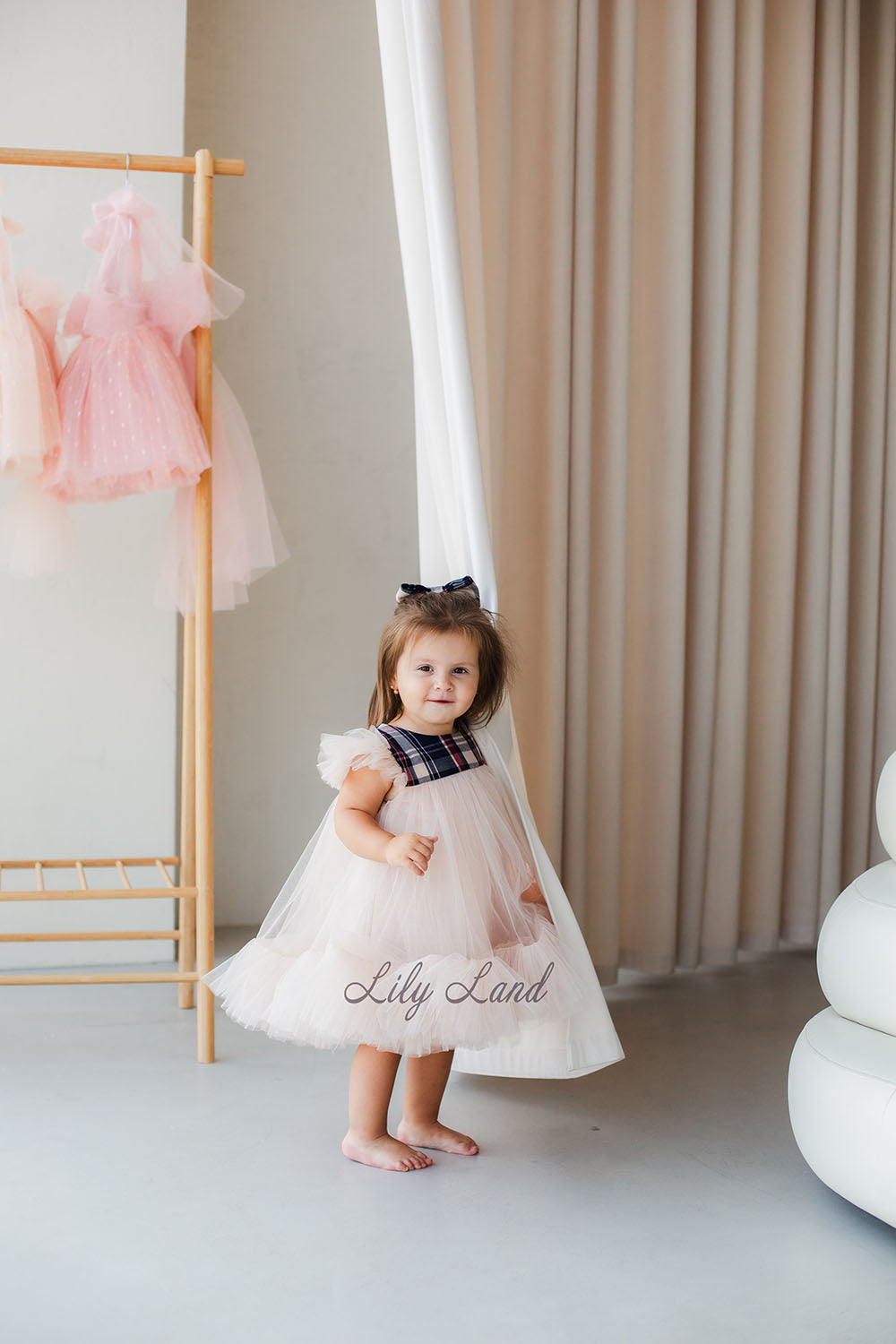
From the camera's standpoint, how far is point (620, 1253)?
A: 4.46 feet

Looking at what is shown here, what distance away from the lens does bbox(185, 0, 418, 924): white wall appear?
263cm

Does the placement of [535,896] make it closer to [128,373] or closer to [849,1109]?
[849,1109]

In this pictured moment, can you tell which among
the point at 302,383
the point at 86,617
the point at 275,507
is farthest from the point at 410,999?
the point at 302,383

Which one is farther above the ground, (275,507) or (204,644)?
(275,507)

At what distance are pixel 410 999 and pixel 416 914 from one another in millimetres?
108

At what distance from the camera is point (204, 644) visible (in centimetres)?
193

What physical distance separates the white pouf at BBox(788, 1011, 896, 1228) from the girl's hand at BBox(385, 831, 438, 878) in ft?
1.79

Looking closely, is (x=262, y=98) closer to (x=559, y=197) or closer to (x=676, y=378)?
(x=559, y=197)

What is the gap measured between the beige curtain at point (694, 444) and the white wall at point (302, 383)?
612 mm

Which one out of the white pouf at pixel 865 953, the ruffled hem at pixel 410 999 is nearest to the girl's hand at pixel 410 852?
the ruffled hem at pixel 410 999

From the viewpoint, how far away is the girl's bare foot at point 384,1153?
156 cm

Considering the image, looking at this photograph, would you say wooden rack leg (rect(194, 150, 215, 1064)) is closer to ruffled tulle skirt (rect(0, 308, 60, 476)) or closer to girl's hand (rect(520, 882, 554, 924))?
ruffled tulle skirt (rect(0, 308, 60, 476))

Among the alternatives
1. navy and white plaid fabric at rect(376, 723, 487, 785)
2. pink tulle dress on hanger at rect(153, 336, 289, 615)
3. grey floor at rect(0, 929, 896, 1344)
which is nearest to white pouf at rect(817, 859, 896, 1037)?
grey floor at rect(0, 929, 896, 1344)

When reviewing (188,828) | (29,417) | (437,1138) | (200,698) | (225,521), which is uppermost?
(29,417)
